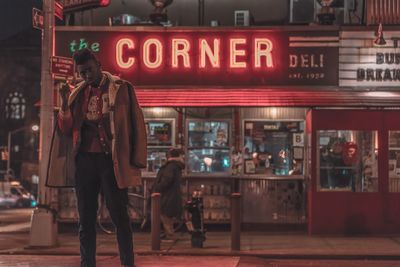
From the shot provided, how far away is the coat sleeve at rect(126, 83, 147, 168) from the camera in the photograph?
526 cm

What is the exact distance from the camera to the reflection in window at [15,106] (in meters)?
69.8

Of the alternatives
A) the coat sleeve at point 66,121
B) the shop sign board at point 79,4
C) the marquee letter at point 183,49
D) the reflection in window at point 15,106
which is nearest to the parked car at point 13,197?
the reflection in window at point 15,106

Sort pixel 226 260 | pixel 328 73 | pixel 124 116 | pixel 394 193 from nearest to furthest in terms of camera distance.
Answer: pixel 124 116, pixel 226 260, pixel 394 193, pixel 328 73

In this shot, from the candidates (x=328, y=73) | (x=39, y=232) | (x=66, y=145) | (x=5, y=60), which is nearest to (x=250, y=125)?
(x=328, y=73)

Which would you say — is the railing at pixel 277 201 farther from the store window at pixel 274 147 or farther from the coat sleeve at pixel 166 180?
the coat sleeve at pixel 166 180

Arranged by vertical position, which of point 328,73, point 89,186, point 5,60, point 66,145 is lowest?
point 89,186

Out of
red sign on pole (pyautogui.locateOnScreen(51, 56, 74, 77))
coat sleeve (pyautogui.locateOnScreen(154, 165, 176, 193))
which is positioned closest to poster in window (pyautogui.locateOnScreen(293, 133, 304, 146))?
coat sleeve (pyautogui.locateOnScreen(154, 165, 176, 193))

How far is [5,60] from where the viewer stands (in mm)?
64625

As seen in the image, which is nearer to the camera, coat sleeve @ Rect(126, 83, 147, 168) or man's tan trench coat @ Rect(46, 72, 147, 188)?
man's tan trench coat @ Rect(46, 72, 147, 188)

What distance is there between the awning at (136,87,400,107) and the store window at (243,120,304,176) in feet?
2.73

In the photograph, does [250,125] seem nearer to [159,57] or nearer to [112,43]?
[159,57]

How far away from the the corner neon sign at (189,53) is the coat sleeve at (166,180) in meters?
2.60

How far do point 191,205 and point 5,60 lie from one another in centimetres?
5739

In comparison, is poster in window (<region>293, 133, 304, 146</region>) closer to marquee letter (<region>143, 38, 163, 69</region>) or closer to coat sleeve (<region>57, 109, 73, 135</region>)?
marquee letter (<region>143, 38, 163, 69</region>)
